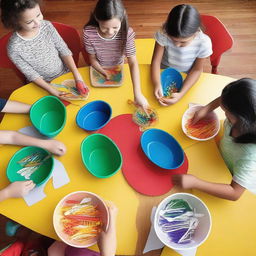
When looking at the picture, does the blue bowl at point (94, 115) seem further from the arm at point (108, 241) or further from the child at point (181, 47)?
the arm at point (108, 241)

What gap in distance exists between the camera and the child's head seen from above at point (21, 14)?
1062 mm

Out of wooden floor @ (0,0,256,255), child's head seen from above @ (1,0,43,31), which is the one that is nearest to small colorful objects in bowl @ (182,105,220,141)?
child's head seen from above @ (1,0,43,31)

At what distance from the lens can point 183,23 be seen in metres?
1.08

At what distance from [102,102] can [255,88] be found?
0.60m

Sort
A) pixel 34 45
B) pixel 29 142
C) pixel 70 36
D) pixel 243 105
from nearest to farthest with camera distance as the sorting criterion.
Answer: pixel 243 105, pixel 29 142, pixel 34 45, pixel 70 36

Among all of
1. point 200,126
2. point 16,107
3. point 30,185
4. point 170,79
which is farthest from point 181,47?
point 30,185

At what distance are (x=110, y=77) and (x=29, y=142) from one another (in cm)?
48

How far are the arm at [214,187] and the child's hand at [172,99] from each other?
35 cm

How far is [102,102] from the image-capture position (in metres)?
1.09

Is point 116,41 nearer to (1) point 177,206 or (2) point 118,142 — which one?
(2) point 118,142

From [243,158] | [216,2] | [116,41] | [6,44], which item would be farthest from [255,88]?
[216,2]

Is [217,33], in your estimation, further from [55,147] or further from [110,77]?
[55,147]

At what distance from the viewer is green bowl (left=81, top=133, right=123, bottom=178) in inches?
38.5

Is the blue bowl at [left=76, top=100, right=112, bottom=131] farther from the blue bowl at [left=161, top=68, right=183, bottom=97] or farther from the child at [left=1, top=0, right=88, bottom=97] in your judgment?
the blue bowl at [left=161, top=68, right=183, bottom=97]
